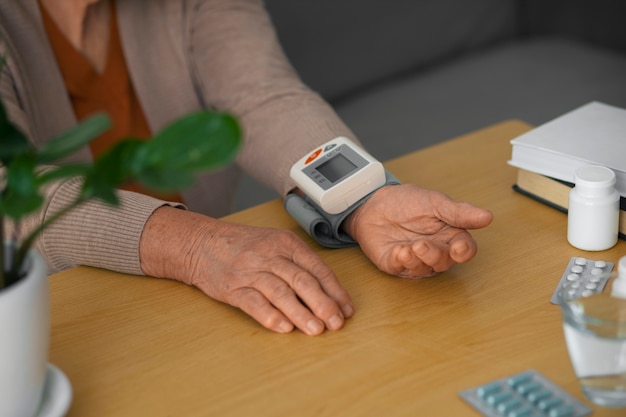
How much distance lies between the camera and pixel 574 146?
3.53 ft

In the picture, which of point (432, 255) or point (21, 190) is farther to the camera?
point (432, 255)

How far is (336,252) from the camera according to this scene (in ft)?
3.47

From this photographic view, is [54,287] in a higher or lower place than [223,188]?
higher

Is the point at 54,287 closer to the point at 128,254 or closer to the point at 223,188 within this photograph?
the point at 128,254

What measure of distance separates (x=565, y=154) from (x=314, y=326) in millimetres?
388

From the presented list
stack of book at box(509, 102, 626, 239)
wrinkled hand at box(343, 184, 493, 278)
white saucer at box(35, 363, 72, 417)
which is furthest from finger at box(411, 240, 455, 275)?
white saucer at box(35, 363, 72, 417)

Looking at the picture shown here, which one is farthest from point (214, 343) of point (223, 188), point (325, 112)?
point (223, 188)

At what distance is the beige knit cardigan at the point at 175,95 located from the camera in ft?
3.45

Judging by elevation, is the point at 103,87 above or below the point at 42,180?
below

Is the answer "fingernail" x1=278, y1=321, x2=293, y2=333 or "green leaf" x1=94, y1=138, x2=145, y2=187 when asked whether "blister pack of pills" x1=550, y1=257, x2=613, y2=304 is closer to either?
"fingernail" x1=278, y1=321, x2=293, y2=333

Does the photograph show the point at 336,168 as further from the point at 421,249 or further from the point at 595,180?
the point at 595,180

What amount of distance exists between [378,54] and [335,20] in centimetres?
16

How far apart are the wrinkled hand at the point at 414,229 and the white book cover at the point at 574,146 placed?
0.52 ft

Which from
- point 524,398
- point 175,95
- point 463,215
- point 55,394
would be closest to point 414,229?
point 463,215
